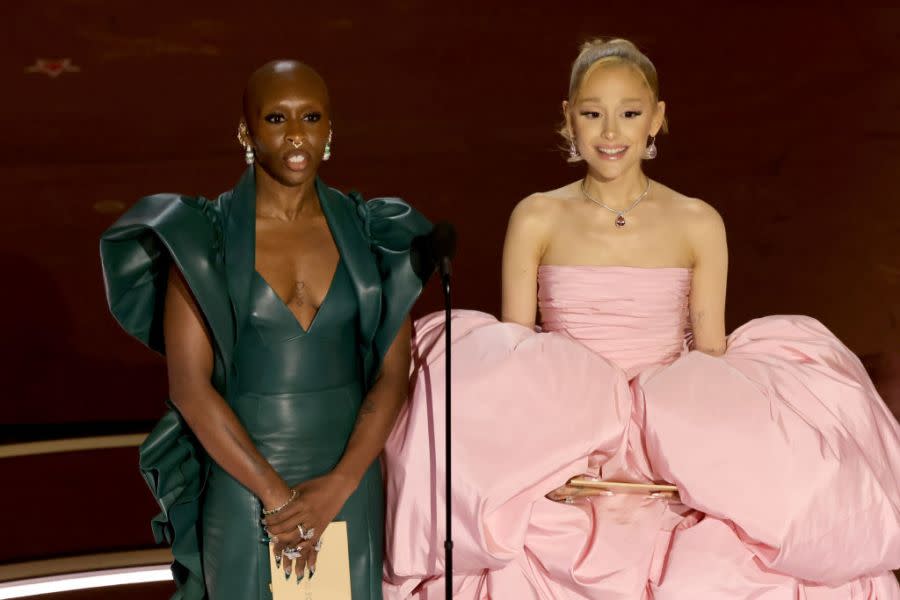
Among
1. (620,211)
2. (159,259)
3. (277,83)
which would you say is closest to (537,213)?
(620,211)

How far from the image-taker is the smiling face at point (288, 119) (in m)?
2.15

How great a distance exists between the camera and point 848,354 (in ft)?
8.14

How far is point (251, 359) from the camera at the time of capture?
220 centimetres

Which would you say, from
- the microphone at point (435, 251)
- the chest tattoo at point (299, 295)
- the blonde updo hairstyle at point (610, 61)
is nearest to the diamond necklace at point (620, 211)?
the blonde updo hairstyle at point (610, 61)

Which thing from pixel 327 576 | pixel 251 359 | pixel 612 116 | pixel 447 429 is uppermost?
pixel 612 116

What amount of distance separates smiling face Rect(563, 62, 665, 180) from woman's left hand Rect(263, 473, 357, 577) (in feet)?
2.65

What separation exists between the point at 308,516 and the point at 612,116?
0.96 metres

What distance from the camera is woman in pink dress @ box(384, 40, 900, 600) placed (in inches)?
87.1

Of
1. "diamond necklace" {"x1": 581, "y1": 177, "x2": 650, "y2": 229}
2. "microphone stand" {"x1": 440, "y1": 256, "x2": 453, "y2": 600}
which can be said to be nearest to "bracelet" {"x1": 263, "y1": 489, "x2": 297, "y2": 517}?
"microphone stand" {"x1": 440, "y1": 256, "x2": 453, "y2": 600}

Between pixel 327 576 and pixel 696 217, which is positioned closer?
pixel 327 576

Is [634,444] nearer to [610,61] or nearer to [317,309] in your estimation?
[317,309]

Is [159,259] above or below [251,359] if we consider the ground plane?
above

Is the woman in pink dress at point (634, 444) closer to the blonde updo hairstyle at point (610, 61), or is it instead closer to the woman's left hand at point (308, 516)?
the blonde updo hairstyle at point (610, 61)

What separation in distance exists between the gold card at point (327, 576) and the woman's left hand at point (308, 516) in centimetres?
2
